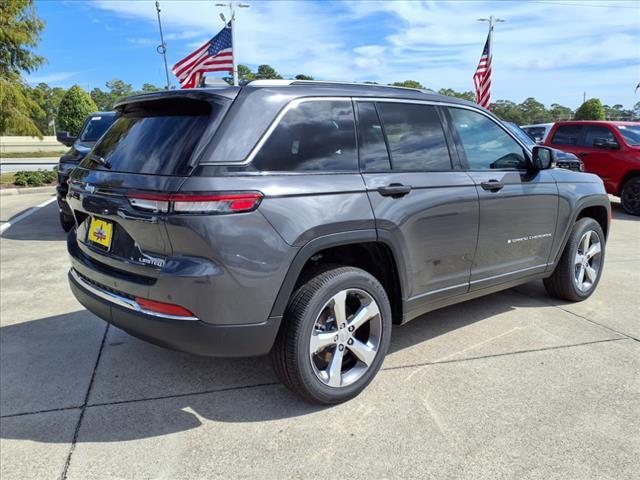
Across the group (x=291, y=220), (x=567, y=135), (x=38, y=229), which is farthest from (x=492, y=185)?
(x=567, y=135)

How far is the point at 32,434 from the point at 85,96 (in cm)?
5139

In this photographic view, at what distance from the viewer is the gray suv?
2475 millimetres

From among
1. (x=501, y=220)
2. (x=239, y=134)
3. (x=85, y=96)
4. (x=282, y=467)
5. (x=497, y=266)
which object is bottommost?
(x=282, y=467)

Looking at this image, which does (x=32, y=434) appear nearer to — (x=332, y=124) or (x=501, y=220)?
(x=332, y=124)

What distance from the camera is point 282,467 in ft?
8.00

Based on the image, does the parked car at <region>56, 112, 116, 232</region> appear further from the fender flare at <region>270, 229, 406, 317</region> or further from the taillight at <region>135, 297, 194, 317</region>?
the fender flare at <region>270, 229, 406, 317</region>

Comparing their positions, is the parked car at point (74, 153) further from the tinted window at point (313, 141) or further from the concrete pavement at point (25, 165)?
the concrete pavement at point (25, 165)

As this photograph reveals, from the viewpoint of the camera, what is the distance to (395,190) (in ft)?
10.0

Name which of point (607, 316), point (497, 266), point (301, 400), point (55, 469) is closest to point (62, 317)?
point (55, 469)

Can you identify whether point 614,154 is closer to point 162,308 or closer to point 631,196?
point 631,196

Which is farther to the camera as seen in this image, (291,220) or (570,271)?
(570,271)

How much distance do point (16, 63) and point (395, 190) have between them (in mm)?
16662

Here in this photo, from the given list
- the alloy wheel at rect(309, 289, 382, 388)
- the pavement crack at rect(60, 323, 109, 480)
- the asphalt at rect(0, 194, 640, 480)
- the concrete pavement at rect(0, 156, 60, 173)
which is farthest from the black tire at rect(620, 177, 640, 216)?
the concrete pavement at rect(0, 156, 60, 173)

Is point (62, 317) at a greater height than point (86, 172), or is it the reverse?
point (86, 172)
